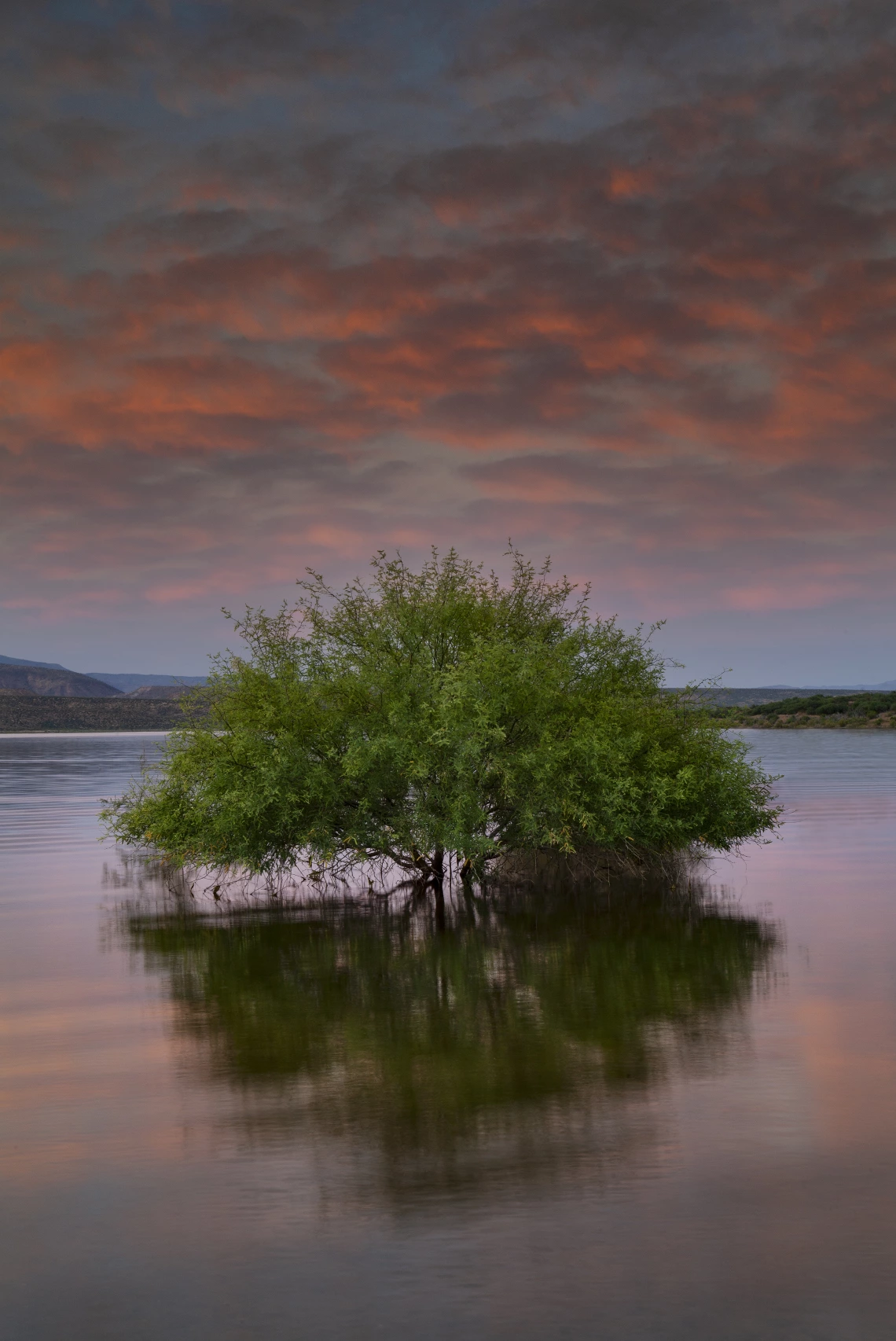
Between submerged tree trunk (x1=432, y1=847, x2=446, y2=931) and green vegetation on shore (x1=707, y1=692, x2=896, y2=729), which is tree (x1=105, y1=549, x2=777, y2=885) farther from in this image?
green vegetation on shore (x1=707, y1=692, x2=896, y2=729)

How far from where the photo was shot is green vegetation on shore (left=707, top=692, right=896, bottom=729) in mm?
153000

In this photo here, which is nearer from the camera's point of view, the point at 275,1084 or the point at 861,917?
the point at 275,1084

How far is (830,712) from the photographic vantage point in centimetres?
16388

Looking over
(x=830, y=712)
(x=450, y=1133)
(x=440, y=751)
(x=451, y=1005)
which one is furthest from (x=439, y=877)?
(x=830, y=712)

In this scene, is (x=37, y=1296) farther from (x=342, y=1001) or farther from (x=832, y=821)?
(x=832, y=821)

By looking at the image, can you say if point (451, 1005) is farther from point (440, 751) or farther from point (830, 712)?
point (830, 712)

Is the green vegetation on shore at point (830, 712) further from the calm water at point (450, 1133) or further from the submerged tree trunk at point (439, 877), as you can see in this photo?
the calm water at point (450, 1133)

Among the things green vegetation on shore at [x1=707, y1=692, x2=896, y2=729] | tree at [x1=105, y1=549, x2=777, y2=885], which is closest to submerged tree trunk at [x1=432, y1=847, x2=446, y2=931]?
tree at [x1=105, y1=549, x2=777, y2=885]

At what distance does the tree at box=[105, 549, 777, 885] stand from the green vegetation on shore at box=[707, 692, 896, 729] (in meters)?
123

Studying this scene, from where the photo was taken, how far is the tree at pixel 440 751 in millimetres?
26109

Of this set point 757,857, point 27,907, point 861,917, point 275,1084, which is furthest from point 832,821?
point 275,1084

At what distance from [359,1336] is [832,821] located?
39215 millimetres

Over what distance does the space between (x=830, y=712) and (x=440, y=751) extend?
480ft

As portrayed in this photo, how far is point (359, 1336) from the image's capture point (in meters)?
7.75
